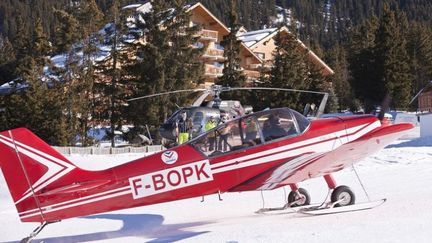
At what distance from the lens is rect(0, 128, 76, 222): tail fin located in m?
7.76

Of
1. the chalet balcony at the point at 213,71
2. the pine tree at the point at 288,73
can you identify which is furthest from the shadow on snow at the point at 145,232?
the chalet balcony at the point at 213,71

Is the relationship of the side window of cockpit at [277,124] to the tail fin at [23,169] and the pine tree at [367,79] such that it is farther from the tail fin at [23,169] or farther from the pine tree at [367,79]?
the pine tree at [367,79]

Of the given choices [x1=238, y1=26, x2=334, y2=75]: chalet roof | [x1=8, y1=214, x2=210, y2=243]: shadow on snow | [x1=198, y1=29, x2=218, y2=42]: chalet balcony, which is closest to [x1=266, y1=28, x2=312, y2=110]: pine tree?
[x1=198, y1=29, x2=218, y2=42]: chalet balcony

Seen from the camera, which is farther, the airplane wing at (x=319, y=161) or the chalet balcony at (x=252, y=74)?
the chalet balcony at (x=252, y=74)

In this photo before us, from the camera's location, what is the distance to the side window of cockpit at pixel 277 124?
359 inches

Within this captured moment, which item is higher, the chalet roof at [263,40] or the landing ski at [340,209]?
the chalet roof at [263,40]

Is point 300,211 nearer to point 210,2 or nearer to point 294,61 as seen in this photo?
point 294,61

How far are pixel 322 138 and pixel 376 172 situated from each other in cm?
638

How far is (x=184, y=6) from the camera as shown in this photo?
39.0m

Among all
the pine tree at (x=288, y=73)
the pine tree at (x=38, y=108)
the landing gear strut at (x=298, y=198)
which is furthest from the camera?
the pine tree at (x=288, y=73)

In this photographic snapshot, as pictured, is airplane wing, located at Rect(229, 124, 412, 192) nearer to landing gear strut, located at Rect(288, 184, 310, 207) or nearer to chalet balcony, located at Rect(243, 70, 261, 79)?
landing gear strut, located at Rect(288, 184, 310, 207)

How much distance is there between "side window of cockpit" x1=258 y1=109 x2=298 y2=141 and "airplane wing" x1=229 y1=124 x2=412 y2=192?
493mm

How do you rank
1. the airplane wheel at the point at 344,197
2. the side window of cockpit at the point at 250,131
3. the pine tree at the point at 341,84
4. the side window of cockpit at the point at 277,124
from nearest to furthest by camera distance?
1. the side window of cockpit at the point at 250,131
2. the side window of cockpit at the point at 277,124
3. the airplane wheel at the point at 344,197
4. the pine tree at the point at 341,84

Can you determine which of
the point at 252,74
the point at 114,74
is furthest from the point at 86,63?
the point at 252,74
